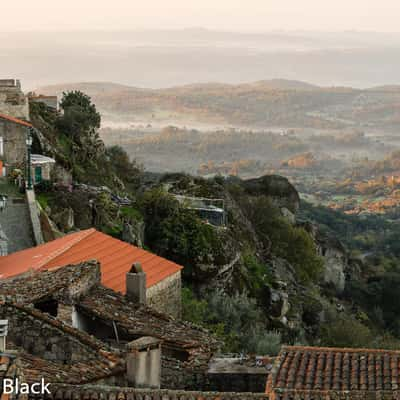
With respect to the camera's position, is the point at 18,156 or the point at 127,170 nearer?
the point at 18,156

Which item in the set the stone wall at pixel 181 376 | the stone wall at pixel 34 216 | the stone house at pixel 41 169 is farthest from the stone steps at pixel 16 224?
the stone wall at pixel 181 376

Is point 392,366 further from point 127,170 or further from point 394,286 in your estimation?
point 394,286

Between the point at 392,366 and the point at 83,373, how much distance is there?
3596mm

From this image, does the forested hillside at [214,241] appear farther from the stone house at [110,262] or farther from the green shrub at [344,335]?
the stone house at [110,262]

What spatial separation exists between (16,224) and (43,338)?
15111 mm

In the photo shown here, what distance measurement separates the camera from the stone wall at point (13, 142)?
1223 inches

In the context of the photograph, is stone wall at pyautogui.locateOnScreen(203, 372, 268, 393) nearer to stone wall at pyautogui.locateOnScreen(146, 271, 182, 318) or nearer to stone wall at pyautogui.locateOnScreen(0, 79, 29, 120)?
stone wall at pyautogui.locateOnScreen(146, 271, 182, 318)

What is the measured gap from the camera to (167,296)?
856 inches

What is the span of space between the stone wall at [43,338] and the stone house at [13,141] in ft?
61.3

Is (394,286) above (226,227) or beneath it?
beneath

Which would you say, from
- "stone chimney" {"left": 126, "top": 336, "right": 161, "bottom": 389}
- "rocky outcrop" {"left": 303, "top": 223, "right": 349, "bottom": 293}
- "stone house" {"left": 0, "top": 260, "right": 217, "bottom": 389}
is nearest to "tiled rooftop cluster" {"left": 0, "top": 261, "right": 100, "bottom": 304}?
"stone house" {"left": 0, "top": 260, "right": 217, "bottom": 389}

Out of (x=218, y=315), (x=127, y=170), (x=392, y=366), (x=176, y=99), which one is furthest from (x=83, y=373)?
(x=176, y=99)

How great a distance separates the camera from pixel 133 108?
158125 mm

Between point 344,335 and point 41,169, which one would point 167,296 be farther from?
point 344,335
